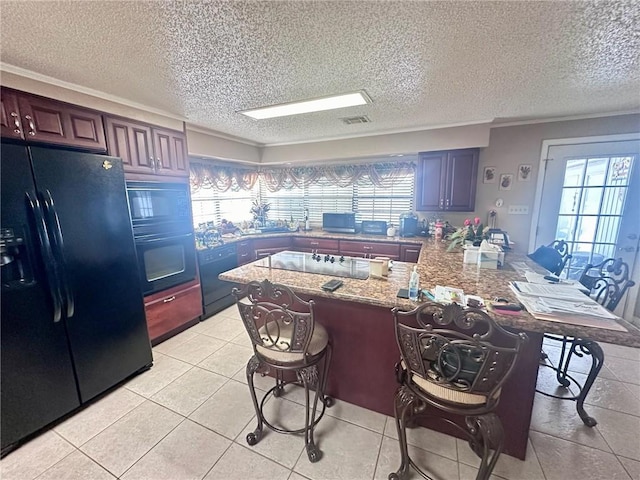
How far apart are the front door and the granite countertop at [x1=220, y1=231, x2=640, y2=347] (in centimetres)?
139

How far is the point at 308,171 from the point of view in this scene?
4.75 meters

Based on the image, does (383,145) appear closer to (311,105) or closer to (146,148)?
(311,105)

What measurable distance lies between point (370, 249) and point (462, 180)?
158 centimetres

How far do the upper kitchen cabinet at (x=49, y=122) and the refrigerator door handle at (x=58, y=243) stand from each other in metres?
0.53

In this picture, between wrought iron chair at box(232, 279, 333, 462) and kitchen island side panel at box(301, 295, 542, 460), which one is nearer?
wrought iron chair at box(232, 279, 333, 462)

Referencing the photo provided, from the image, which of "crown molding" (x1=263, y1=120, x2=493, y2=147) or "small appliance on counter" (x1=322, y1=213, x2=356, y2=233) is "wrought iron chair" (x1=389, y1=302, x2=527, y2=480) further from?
"small appliance on counter" (x1=322, y1=213, x2=356, y2=233)

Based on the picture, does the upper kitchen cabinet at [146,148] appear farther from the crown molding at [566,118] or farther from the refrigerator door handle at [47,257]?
the crown molding at [566,118]

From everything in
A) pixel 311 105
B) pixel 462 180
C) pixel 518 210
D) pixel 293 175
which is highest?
pixel 311 105

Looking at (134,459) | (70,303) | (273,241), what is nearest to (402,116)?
(273,241)

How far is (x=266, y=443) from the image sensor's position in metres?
1.63

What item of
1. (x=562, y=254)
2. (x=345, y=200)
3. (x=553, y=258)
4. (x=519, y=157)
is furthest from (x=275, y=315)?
(x=519, y=157)

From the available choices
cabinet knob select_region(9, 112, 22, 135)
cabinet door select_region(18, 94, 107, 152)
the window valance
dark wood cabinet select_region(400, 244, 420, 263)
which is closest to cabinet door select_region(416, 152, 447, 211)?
the window valance

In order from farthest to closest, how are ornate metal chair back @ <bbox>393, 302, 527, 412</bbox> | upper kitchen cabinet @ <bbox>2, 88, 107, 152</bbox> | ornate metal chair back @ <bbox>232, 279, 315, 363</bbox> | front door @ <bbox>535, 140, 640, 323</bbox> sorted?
1. front door @ <bbox>535, 140, 640, 323</bbox>
2. upper kitchen cabinet @ <bbox>2, 88, 107, 152</bbox>
3. ornate metal chair back @ <bbox>232, 279, 315, 363</bbox>
4. ornate metal chair back @ <bbox>393, 302, 527, 412</bbox>

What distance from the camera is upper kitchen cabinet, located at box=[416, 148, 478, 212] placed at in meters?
3.48
